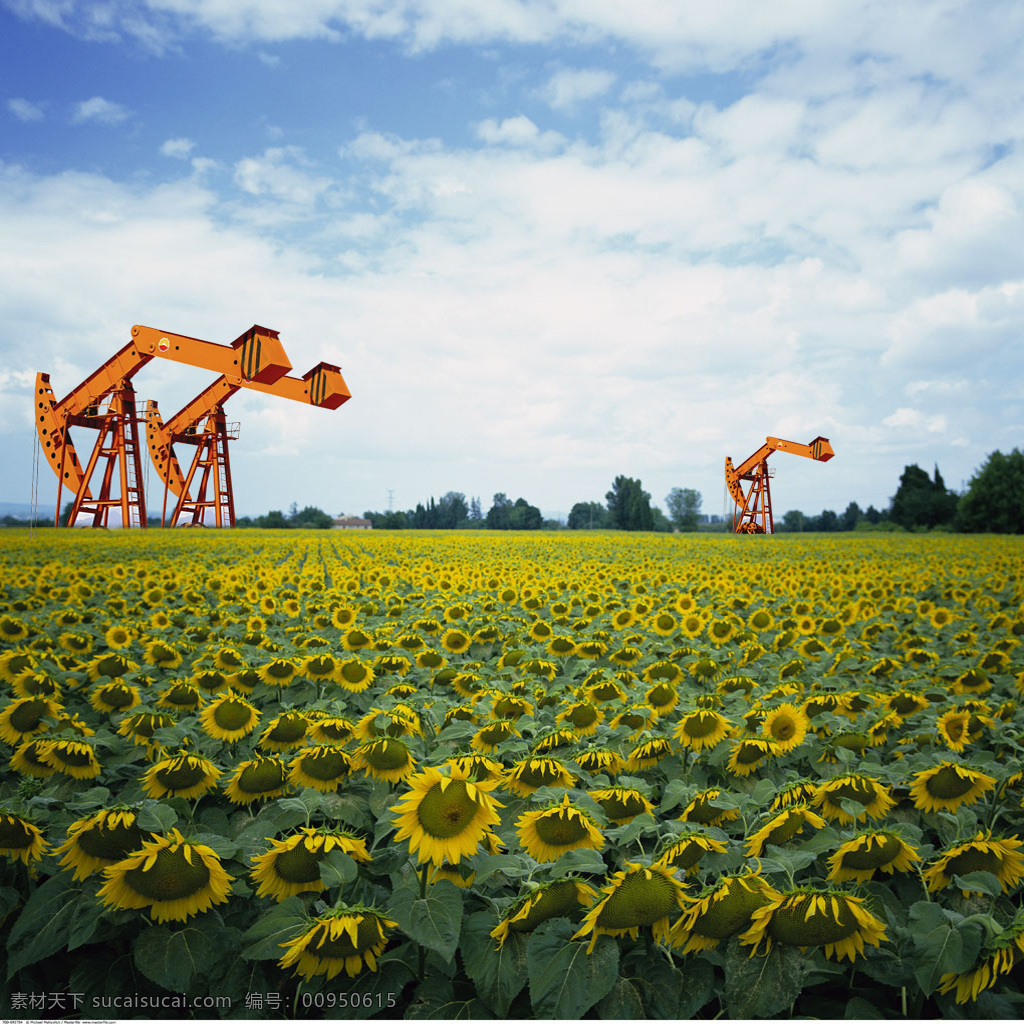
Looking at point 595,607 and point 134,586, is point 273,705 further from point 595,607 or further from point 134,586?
point 134,586

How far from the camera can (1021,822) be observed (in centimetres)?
257

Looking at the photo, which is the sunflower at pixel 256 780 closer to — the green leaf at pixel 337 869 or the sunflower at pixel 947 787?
the green leaf at pixel 337 869

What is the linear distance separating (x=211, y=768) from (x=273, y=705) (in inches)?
59.4

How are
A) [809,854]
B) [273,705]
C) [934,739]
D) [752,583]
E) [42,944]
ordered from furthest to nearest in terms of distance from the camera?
[752,583] < [273,705] < [934,739] < [809,854] < [42,944]

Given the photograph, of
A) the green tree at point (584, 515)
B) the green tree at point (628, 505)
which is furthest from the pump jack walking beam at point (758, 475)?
the green tree at point (584, 515)

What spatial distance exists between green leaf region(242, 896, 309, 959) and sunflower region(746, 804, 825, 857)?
4.45ft

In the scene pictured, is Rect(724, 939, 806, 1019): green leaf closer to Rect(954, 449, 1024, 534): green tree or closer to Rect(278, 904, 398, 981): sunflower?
Rect(278, 904, 398, 981): sunflower

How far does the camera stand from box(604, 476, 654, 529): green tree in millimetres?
68125

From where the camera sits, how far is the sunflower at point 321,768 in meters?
2.50

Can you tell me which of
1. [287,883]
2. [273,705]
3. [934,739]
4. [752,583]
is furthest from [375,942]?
[752,583]

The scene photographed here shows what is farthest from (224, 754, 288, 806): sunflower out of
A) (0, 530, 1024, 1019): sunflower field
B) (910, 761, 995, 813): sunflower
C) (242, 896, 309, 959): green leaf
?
(910, 761, 995, 813): sunflower

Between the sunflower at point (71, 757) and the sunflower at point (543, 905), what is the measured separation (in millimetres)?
2020

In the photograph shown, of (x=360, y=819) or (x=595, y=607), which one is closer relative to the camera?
(x=360, y=819)

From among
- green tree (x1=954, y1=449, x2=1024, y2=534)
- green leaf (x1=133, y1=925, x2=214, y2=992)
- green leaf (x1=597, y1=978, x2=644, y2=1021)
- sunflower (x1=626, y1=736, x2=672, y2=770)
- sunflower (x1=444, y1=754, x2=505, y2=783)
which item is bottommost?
green leaf (x1=597, y1=978, x2=644, y2=1021)
